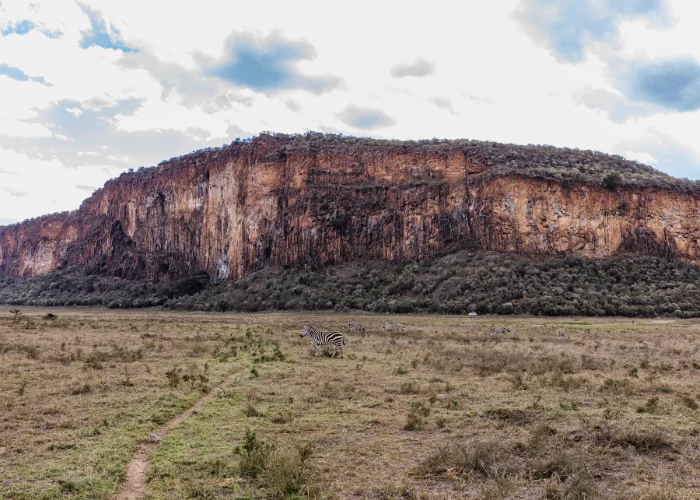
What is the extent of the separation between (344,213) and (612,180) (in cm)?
3659

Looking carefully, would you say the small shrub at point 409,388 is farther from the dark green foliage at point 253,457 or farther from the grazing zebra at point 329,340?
the grazing zebra at point 329,340

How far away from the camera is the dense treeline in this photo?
51.2 meters

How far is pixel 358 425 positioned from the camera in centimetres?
1109

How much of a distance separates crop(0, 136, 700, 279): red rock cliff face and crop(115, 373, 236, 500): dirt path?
191 ft

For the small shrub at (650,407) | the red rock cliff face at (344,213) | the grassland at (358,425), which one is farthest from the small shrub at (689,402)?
the red rock cliff face at (344,213)

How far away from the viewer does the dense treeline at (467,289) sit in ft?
168

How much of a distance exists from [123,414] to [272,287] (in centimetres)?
6121

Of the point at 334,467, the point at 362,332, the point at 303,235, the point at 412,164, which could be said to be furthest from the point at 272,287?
the point at 334,467

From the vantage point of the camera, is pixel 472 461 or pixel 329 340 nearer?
pixel 472 461

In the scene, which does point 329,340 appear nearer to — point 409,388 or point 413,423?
point 409,388

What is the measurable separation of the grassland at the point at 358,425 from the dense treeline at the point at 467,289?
30.9 metres

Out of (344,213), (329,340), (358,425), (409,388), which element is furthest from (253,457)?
(344,213)

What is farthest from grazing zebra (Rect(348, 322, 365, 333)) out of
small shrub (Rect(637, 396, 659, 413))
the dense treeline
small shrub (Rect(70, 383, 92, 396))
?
small shrub (Rect(637, 396, 659, 413))

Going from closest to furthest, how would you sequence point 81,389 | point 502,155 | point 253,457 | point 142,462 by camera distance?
point 253,457 < point 142,462 < point 81,389 < point 502,155
